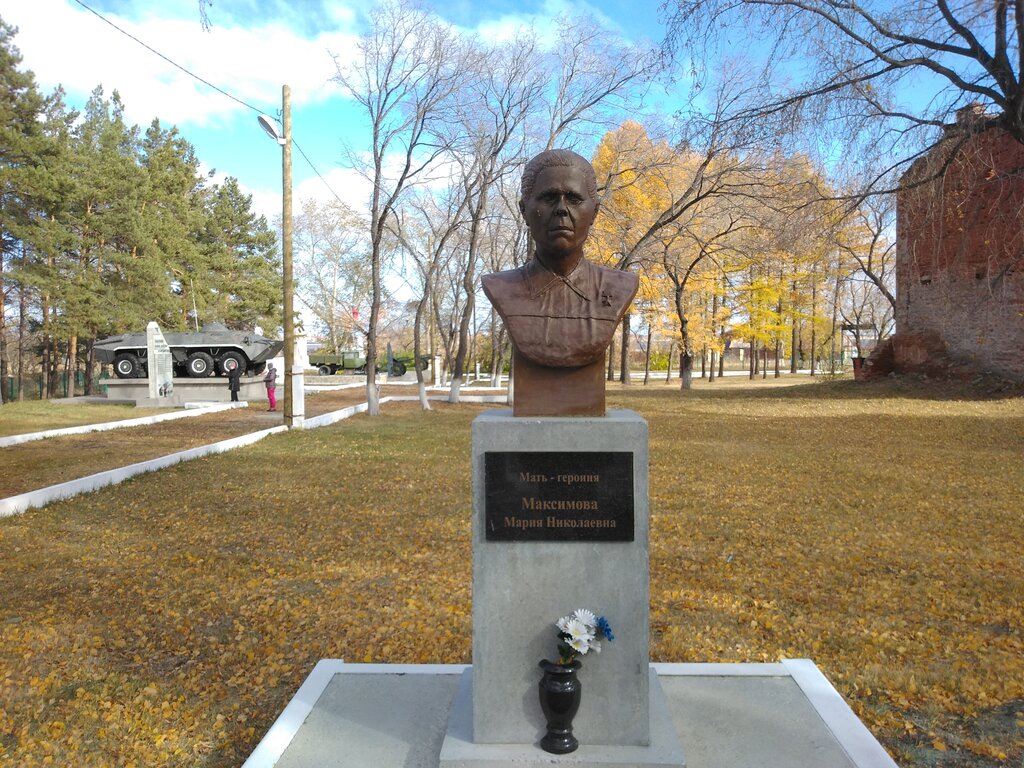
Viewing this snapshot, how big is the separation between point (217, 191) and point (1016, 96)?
3683 cm

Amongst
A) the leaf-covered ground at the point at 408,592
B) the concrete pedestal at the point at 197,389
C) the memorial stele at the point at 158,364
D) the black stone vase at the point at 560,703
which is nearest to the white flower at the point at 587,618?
the black stone vase at the point at 560,703

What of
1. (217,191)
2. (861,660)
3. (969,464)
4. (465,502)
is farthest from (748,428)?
(217,191)

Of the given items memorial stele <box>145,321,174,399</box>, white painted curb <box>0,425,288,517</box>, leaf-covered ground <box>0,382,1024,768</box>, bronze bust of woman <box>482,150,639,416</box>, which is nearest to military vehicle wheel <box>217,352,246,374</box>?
memorial stele <box>145,321,174,399</box>

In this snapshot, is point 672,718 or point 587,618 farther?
point 672,718

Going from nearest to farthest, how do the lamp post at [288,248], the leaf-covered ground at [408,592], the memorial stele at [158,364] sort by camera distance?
the leaf-covered ground at [408,592] < the lamp post at [288,248] < the memorial stele at [158,364]

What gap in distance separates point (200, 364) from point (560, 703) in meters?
24.1

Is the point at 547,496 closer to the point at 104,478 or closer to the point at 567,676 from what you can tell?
the point at 567,676

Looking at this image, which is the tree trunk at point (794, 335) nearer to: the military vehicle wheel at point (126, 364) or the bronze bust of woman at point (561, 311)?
the military vehicle wheel at point (126, 364)

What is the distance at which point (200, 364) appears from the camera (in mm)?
24344

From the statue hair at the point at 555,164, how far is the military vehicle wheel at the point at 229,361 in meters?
23.1

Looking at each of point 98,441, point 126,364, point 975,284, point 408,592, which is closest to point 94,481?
point 98,441

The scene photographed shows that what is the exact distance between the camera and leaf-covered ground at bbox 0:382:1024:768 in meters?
3.26

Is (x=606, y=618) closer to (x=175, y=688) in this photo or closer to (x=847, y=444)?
(x=175, y=688)

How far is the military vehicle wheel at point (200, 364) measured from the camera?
24.3 m
